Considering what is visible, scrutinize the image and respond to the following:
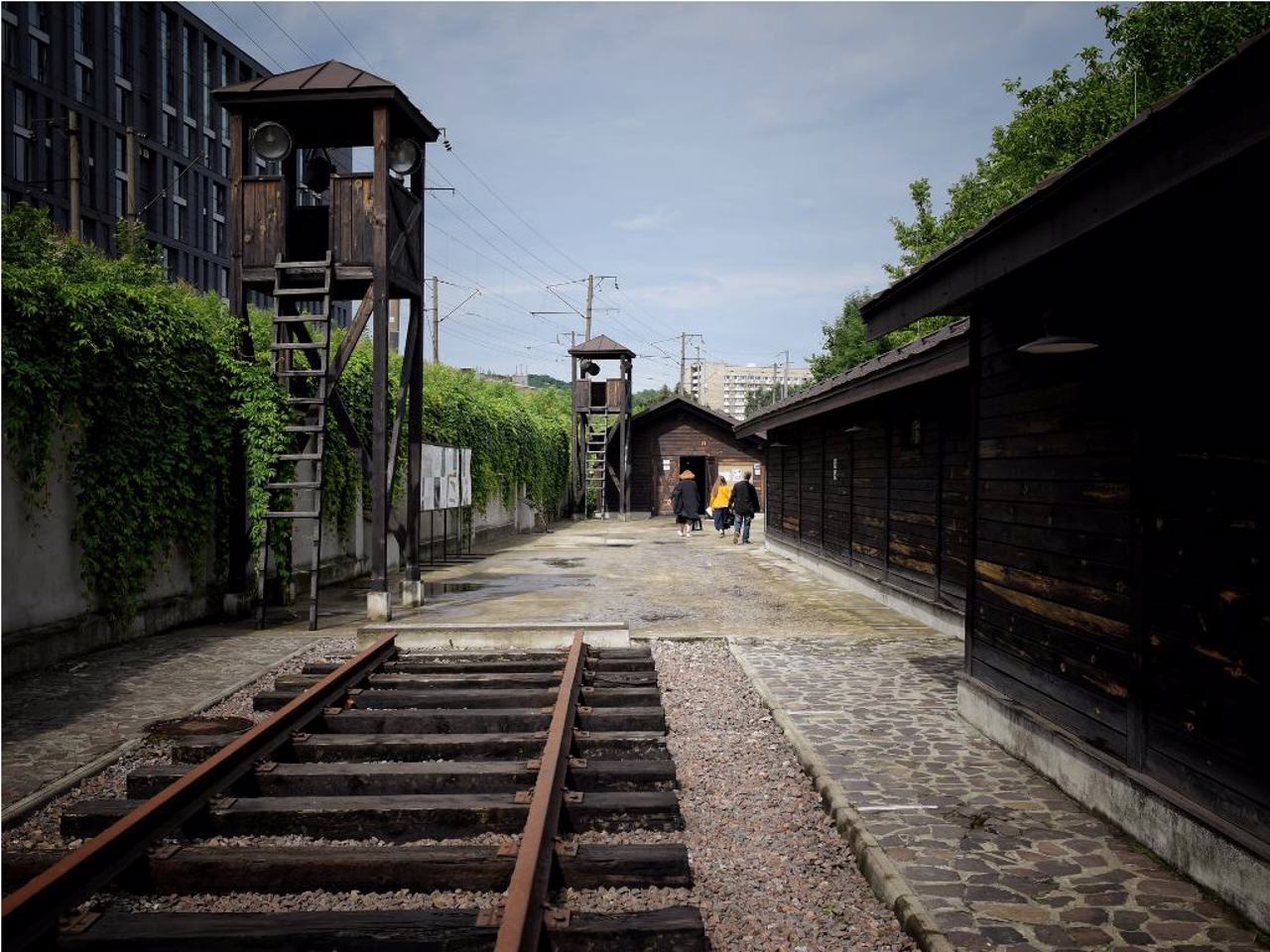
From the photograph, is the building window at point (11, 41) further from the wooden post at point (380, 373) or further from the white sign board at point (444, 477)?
the wooden post at point (380, 373)

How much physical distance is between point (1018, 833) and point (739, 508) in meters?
19.5

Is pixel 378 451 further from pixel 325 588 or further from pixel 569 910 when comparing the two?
pixel 569 910

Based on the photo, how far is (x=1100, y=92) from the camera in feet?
84.4

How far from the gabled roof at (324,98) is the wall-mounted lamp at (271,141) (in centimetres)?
22

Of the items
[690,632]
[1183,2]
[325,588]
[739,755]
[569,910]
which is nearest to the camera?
[569,910]

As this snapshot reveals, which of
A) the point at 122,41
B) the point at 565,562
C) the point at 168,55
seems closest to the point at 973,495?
the point at 565,562

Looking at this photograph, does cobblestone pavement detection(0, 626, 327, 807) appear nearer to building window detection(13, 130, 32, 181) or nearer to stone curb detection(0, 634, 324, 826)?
stone curb detection(0, 634, 324, 826)

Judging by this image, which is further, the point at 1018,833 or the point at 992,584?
the point at 992,584

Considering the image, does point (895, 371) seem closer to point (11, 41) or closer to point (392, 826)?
point (392, 826)

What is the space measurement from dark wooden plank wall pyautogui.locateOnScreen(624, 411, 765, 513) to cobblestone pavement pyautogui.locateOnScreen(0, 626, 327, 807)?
2847cm

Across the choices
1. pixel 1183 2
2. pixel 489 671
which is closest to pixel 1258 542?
pixel 489 671

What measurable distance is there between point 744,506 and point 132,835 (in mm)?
20591

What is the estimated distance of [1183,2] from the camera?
74.9 ft

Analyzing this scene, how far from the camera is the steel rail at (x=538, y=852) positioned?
2.71 m
